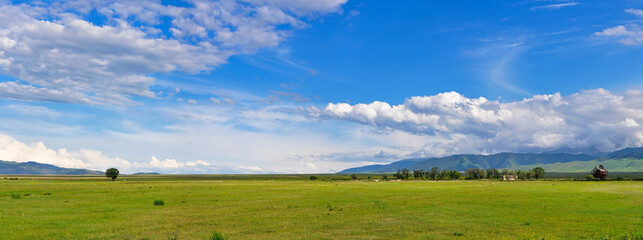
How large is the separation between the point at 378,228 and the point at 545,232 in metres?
9.82

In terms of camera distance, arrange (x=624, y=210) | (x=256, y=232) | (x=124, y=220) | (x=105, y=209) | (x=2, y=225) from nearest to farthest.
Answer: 1. (x=256, y=232)
2. (x=2, y=225)
3. (x=124, y=220)
4. (x=624, y=210)
5. (x=105, y=209)

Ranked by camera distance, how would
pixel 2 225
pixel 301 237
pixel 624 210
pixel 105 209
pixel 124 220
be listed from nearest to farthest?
pixel 301 237 < pixel 2 225 < pixel 124 220 < pixel 624 210 < pixel 105 209

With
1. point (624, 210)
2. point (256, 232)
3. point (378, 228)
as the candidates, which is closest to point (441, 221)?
point (378, 228)

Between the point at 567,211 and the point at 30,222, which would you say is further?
the point at 567,211

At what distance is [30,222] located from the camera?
28.4 m

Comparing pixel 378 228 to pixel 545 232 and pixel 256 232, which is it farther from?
pixel 545 232

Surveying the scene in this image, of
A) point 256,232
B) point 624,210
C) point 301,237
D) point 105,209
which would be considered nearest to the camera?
point 301,237

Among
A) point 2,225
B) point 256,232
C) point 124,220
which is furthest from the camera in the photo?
point 124,220

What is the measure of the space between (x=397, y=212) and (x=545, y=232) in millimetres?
12428

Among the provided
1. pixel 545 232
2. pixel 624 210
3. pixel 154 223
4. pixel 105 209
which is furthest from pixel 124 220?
pixel 624 210

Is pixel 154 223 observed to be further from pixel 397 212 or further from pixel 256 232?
pixel 397 212

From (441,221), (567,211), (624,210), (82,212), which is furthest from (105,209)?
(624,210)

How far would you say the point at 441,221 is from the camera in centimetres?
2722

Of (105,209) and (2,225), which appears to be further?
(105,209)
